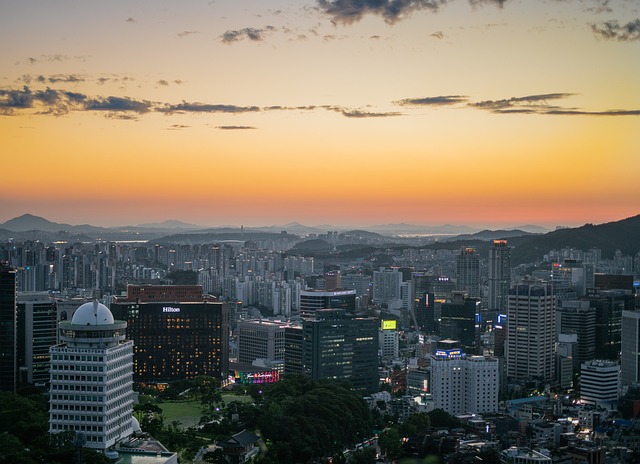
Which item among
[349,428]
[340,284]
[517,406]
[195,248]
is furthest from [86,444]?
[195,248]

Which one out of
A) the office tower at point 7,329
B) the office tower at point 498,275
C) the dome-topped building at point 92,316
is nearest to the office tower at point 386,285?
the office tower at point 498,275

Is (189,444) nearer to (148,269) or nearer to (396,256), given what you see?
(148,269)

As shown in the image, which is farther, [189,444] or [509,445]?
[509,445]

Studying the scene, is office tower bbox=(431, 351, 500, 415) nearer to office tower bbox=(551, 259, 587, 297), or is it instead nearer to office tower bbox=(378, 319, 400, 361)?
office tower bbox=(378, 319, 400, 361)

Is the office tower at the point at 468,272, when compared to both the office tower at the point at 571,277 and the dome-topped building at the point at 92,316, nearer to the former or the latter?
the office tower at the point at 571,277

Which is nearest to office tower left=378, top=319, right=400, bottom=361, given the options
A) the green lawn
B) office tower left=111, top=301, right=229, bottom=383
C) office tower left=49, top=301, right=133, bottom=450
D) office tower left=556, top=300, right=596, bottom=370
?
office tower left=556, top=300, right=596, bottom=370

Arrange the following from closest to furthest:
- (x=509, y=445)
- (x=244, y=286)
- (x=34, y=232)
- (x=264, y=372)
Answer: (x=509, y=445), (x=264, y=372), (x=244, y=286), (x=34, y=232)
